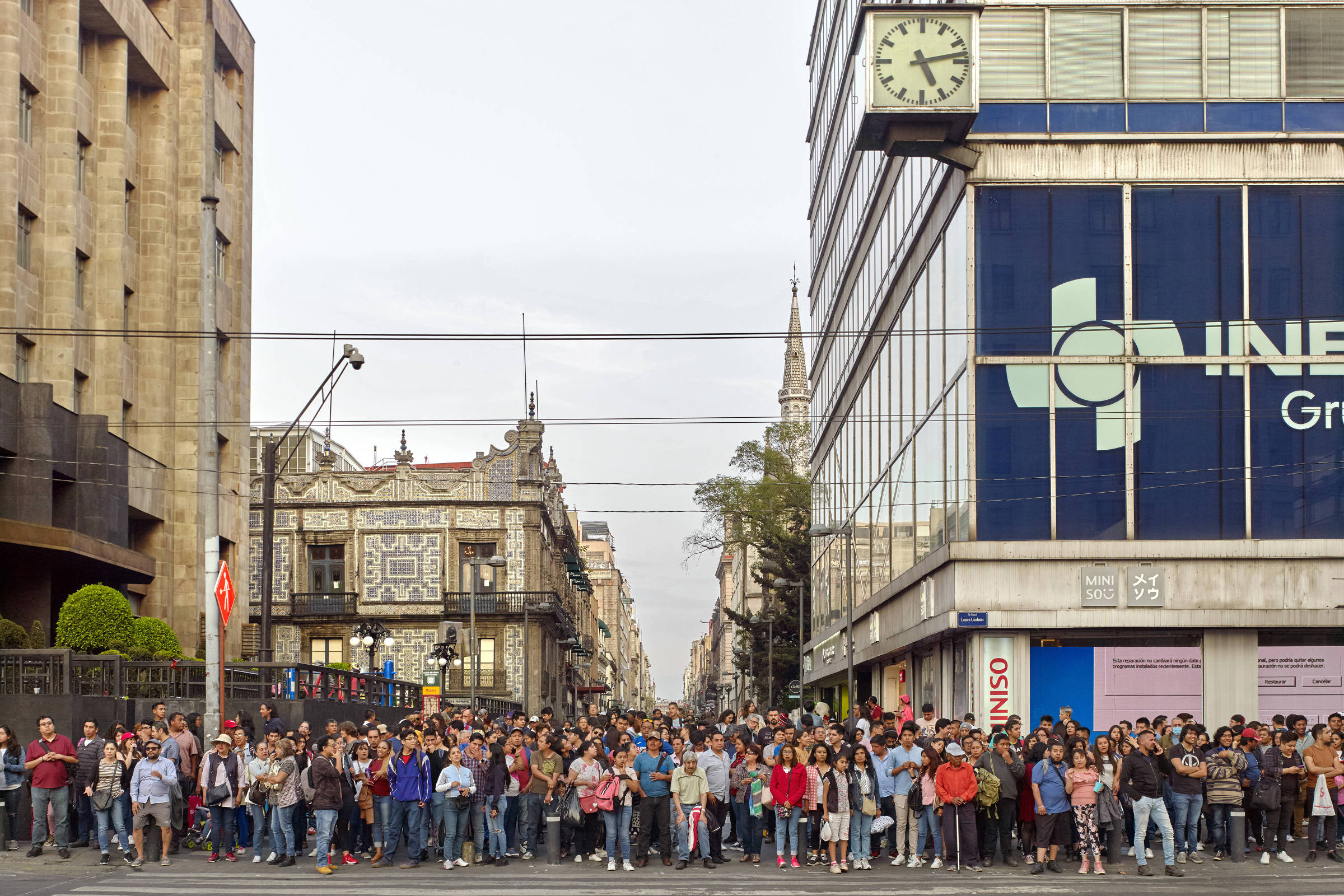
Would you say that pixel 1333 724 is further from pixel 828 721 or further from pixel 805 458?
pixel 805 458

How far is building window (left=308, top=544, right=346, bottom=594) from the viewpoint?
73062 mm

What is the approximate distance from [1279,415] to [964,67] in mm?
9079

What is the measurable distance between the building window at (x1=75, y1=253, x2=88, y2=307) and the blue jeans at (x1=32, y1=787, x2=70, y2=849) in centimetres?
2103

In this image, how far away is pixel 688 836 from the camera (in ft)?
66.0

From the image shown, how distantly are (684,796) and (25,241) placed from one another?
24.7m

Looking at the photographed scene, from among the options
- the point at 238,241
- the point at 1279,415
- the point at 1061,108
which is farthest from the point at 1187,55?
the point at 238,241

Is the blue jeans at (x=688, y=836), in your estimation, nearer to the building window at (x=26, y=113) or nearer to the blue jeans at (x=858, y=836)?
the blue jeans at (x=858, y=836)

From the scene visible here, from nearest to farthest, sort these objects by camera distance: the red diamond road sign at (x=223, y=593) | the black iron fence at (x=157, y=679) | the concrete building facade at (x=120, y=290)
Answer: the red diamond road sign at (x=223, y=593) < the black iron fence at (x=157, y=679) < the concrete building facade at (x=120, y=290)

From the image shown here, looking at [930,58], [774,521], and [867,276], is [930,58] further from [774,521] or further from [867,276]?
[774,521]

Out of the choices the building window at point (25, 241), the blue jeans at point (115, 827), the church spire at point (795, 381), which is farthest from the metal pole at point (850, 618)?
the church spire at point (795, 381)

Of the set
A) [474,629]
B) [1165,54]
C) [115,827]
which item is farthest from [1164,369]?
[474,629]

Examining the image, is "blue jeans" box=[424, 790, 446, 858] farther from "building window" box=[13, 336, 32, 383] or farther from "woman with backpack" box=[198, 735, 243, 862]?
"building window" box=[13, 336, 32, 383]

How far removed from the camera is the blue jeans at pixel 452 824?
20.0m

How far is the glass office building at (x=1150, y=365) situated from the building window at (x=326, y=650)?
156ft
